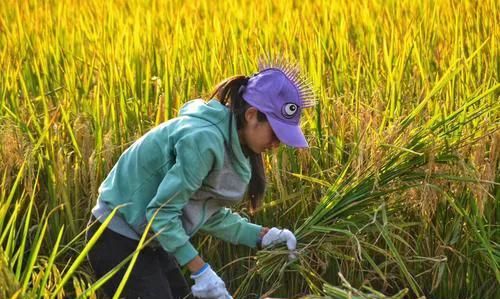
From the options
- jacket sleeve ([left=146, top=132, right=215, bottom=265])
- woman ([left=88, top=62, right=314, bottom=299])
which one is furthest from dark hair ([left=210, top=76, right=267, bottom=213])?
jacket sleeve ([left=146, top=132, right=215, bottom=265])

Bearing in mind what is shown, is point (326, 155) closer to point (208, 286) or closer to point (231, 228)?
point (231, 228)

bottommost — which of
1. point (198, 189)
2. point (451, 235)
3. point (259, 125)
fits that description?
point (451, 235)

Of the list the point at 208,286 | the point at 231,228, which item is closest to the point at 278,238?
the point at 231,228

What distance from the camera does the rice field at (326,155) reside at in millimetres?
3025

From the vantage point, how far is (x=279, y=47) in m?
4.31

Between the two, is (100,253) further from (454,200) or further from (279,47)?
(279,47)

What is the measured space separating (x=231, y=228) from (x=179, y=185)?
15.2 inches

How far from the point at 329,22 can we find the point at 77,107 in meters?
1.40

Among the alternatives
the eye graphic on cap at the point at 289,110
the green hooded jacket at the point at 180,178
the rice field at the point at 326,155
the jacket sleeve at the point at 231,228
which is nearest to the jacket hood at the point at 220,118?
the green hooded jacket at the point at 180,178

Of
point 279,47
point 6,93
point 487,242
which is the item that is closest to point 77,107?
point 6,93

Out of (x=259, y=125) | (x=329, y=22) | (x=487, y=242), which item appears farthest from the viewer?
(x=329, y=22)

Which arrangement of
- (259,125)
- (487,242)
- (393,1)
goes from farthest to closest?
(393,1) → (487,242) → (259,125)

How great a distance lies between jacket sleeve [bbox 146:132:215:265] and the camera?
2.54m

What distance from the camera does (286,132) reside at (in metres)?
Result: 2.59
